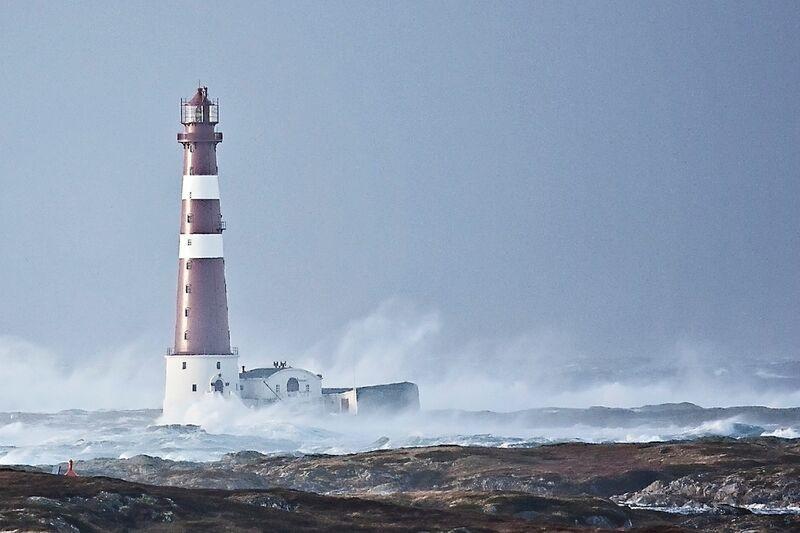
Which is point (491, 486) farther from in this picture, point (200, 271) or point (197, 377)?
point (197, 377)

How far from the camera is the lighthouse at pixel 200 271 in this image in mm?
86312

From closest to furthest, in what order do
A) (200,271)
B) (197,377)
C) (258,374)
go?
(200,271)
(197,377)
(258,374)

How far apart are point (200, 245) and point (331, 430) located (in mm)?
10022

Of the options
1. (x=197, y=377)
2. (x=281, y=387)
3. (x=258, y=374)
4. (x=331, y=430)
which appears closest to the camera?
(x=197, y=377)

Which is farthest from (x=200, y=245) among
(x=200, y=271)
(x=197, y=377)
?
(x=197, y=377)

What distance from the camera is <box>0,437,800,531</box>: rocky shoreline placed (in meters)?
42.2

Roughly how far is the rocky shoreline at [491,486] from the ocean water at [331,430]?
1089 centimetres

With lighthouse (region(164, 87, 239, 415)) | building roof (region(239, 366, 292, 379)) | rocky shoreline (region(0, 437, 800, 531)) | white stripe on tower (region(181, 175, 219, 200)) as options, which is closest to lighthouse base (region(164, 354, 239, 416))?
lighthouse (region(164, 87, 239, 415))

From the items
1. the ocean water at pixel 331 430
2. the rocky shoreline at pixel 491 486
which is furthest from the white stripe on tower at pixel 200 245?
the rocky shoreline at pixel 491 486

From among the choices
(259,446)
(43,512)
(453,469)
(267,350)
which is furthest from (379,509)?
(267,350)

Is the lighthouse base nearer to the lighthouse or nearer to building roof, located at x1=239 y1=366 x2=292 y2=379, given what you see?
the lighthouse

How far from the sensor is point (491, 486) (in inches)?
2249

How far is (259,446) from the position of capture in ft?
274

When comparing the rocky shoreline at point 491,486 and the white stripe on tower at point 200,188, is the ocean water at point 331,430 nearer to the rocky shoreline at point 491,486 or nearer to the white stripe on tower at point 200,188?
the white stripe on tower at point 200,188
